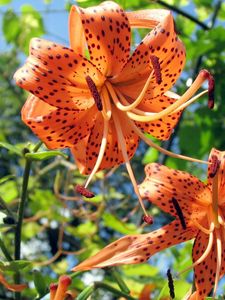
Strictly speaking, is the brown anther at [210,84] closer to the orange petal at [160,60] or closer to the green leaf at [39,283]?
the orange petal at [160,60]

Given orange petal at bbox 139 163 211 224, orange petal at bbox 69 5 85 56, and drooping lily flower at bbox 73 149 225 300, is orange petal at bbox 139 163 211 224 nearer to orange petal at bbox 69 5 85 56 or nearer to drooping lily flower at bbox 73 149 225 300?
drooping lily flower at bbox 73 149 225 300

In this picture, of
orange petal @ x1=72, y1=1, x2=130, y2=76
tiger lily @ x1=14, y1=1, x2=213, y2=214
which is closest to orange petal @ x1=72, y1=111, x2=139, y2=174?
tiger lily @ x1=14, y1=1, x2=213, y2=214

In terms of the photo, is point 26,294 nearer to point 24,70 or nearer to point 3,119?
point 24,70

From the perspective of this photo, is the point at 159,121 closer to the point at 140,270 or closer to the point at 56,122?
the point at 56,122

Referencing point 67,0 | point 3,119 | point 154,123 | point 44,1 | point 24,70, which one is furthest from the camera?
point 3,119

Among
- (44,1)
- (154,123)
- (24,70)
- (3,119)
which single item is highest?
(24,70)

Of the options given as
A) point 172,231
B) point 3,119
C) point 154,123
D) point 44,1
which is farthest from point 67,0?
point 3,119
